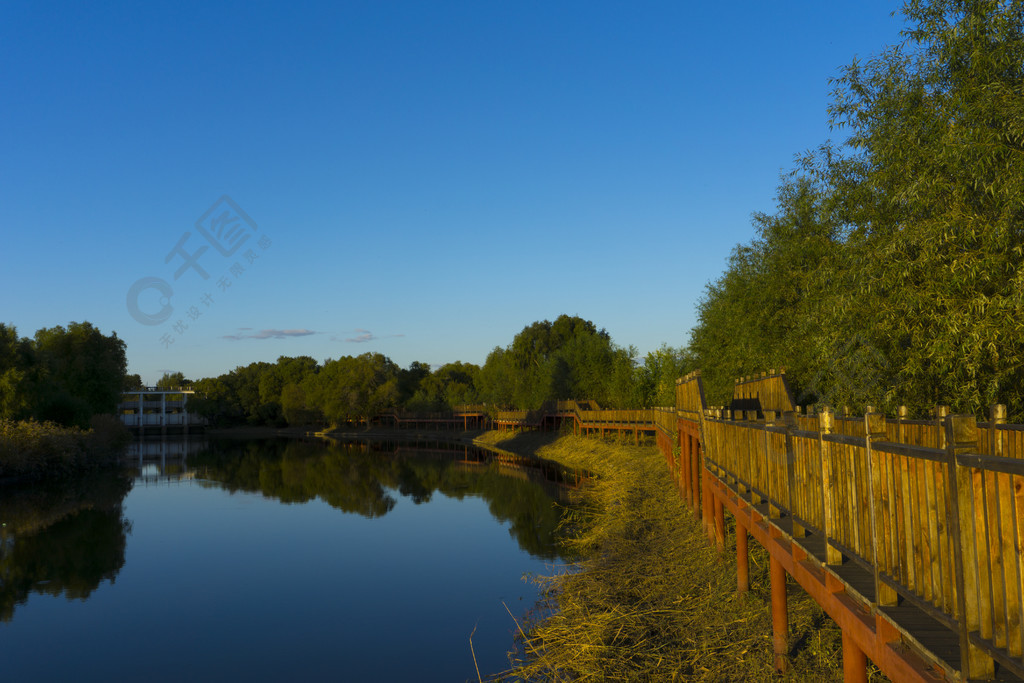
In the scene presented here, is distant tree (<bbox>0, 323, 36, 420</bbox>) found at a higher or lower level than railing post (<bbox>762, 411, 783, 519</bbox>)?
higher

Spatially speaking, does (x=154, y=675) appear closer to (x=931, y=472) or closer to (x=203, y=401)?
(x=931, y=472)

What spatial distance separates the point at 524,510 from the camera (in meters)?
25.9

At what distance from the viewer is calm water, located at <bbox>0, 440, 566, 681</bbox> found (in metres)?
11.9

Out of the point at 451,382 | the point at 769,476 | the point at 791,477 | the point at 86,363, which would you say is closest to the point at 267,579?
the point at 769,476

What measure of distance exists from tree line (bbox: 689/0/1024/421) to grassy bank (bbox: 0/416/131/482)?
119ft

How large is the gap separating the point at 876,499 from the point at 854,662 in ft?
4.62

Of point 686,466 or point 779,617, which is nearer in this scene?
point 779,617

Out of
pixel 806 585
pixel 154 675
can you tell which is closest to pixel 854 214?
pixel 806 585

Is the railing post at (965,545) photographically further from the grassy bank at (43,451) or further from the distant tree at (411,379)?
the distant tree at (411,379)

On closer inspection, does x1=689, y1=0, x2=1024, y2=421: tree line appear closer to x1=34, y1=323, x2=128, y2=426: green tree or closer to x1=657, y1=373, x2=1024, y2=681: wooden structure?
x1=657, y1=373, x2=1024, y2=681: wooden structure

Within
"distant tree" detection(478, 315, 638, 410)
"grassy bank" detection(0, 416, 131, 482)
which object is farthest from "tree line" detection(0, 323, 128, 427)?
"distant tree" detection(478, 315, 638, 410)

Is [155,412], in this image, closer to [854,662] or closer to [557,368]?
[557,368]

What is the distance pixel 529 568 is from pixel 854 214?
10.4 metres

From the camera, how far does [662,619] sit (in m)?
10.5
